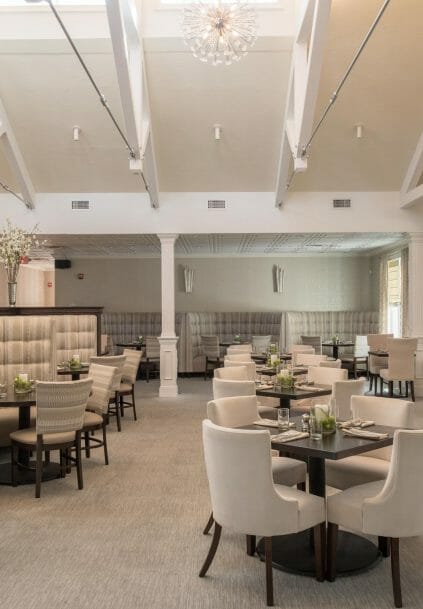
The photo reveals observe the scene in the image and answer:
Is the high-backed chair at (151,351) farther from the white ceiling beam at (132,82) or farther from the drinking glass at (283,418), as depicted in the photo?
the drinking glass at (283,418)

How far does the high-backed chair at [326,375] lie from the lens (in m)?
6.73

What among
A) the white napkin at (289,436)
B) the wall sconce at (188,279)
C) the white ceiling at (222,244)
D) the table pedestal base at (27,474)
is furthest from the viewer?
the wall sconce at (188,279)

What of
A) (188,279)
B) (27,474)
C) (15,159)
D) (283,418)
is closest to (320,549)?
(283,418)

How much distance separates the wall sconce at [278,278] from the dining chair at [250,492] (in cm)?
1229

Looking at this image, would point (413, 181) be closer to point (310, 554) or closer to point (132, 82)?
point (132, 82)

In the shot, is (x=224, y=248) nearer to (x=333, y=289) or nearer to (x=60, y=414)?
(x=333, y=289)

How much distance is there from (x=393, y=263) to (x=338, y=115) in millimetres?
5856

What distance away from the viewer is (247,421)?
464 cm

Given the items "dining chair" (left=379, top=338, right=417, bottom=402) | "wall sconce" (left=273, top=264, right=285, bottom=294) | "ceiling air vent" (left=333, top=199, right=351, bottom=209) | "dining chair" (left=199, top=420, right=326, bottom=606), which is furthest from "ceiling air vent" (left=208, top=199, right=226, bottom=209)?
"dining chair" (left=199, top=420, right=326, bottom=606)

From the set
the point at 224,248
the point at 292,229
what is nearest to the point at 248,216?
the point at 292,229

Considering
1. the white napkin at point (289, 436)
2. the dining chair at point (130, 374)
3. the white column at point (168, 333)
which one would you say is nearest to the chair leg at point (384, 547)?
the white napkin at point (289, 436)

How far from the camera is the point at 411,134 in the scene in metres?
9.29

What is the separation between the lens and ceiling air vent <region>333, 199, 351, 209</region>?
1071 cm

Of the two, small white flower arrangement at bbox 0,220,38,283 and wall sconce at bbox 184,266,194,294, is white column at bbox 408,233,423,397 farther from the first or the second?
small white flower arrangement at bbox 0,220,38,283
